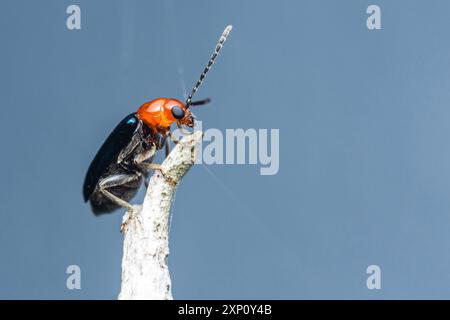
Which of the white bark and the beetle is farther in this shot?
the beetle

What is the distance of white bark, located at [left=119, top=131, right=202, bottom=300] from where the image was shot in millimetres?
2693

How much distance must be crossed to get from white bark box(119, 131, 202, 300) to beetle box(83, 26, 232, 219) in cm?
33

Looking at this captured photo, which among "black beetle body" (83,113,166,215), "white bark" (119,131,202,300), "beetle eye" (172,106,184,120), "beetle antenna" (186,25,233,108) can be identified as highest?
"beetle antenna" (186,25,233,108)

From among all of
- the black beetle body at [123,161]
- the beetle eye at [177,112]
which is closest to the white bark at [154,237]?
the beetle eye at [177,112]

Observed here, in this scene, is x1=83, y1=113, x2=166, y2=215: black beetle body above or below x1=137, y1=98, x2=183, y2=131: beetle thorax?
below

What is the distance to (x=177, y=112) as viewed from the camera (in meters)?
3.09

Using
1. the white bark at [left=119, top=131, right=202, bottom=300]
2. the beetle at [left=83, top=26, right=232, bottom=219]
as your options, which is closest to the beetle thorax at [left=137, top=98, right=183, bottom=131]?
the beetle at [left=83, top=26, right=232, bottom=219]

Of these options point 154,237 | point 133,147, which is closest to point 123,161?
point 133,147

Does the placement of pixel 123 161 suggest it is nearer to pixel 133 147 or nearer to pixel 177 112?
pixel 133 147

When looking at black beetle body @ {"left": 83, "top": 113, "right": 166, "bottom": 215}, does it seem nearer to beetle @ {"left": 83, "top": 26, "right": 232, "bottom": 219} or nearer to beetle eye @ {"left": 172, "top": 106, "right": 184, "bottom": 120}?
beetle @ {"left": 83, "top": 26, "right": 232, "bottom": 219}

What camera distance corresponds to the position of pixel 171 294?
8.97 feet

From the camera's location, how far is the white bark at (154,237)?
8.84 feet
